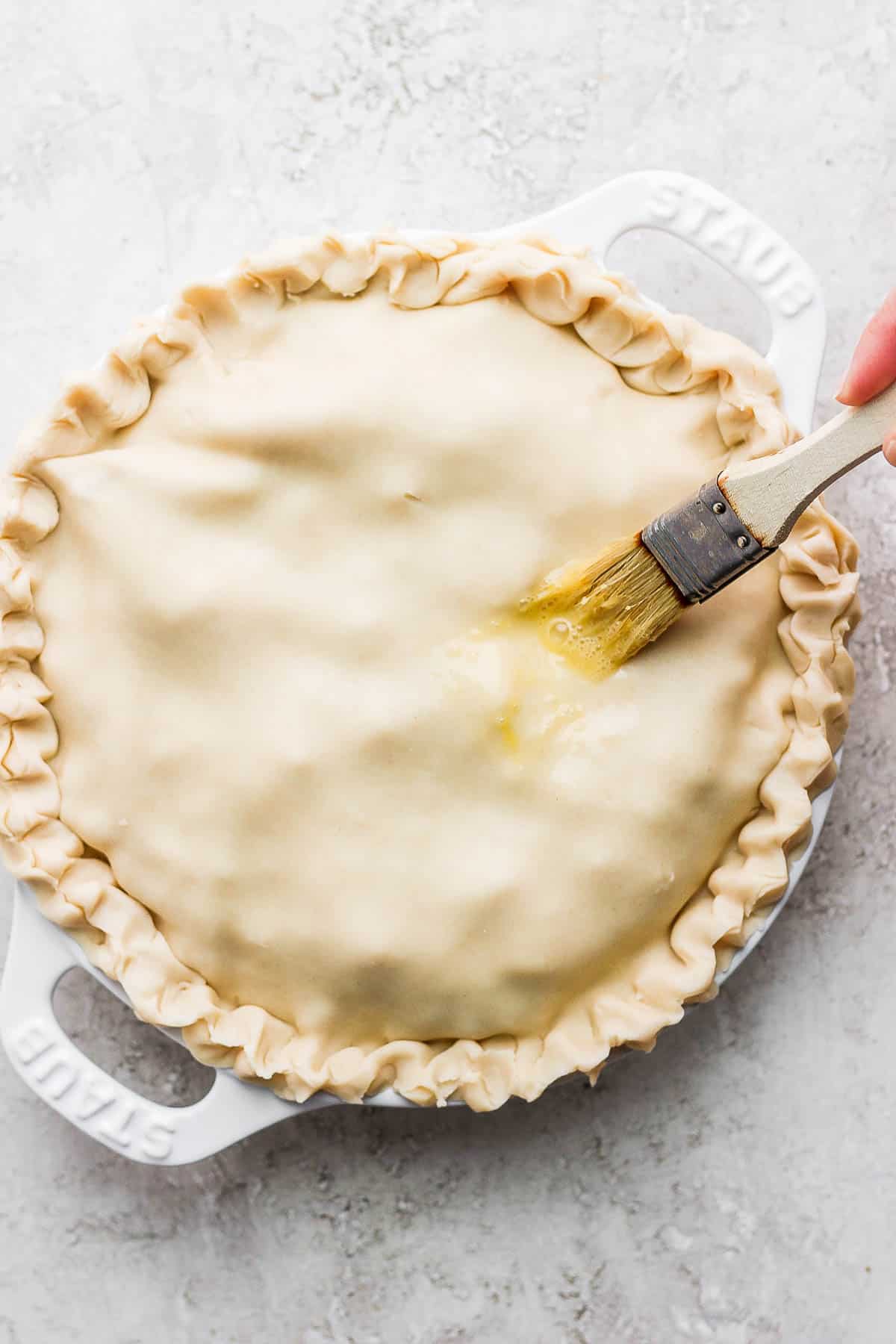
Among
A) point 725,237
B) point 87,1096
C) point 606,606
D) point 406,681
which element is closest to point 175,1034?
point 87,1096

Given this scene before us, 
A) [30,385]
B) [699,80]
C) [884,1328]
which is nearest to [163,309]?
[30,385]

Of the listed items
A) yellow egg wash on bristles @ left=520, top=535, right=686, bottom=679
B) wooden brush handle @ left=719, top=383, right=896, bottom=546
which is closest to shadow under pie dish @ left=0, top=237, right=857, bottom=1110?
yellow egg wash on bristles @ left=520, top=535, right=686, bottom=679

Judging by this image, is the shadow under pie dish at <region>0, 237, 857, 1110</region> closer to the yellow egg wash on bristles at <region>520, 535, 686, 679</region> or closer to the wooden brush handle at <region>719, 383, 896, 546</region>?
the yellow egg wash on bristles at <region>520, 535, 686, 679</region>

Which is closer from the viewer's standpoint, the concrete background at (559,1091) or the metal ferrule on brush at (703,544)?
the metal ferrule on brush at (703,544)

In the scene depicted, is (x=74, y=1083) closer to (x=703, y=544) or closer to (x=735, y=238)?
(x=703, y=544)

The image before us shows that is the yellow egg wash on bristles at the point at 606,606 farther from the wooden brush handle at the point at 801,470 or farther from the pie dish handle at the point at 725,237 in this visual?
the pie dish handle at the point at 725,237

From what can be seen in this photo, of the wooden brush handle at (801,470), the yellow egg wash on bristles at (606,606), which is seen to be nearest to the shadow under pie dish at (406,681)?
the yellow egg wash on bristles at (606,606)

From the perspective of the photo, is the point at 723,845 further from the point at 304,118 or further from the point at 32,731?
the point at 304,118
